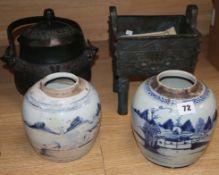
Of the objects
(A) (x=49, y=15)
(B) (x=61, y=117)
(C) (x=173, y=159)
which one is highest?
(A) (x=49, y=15)

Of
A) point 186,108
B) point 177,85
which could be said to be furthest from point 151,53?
point 186,108

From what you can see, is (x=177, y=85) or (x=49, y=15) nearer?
(x=177, y=85)

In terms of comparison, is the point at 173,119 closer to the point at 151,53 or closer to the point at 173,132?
the point at 173,132

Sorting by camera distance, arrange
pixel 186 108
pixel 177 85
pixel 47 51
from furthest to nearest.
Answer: pixel 47 51, pixel 177 85, pixel 186 108

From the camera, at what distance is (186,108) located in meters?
0.69

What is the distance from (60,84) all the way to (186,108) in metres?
0.32

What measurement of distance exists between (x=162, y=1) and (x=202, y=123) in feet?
2.38

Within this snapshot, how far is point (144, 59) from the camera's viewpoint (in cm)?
89

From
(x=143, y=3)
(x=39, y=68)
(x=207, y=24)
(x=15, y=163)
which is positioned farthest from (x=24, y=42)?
(x=207, y=24)

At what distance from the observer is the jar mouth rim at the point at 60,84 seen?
733mm

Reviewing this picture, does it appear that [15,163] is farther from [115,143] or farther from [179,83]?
[179,83]

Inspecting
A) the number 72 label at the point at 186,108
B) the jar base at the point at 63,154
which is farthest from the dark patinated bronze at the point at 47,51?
the number 72 label at the point at 186,108

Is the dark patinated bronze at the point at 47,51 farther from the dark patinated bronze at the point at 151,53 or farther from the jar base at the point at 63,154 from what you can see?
the jar base at the point at 63,154

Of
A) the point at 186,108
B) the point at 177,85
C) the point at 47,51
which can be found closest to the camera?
the point at 186,108
